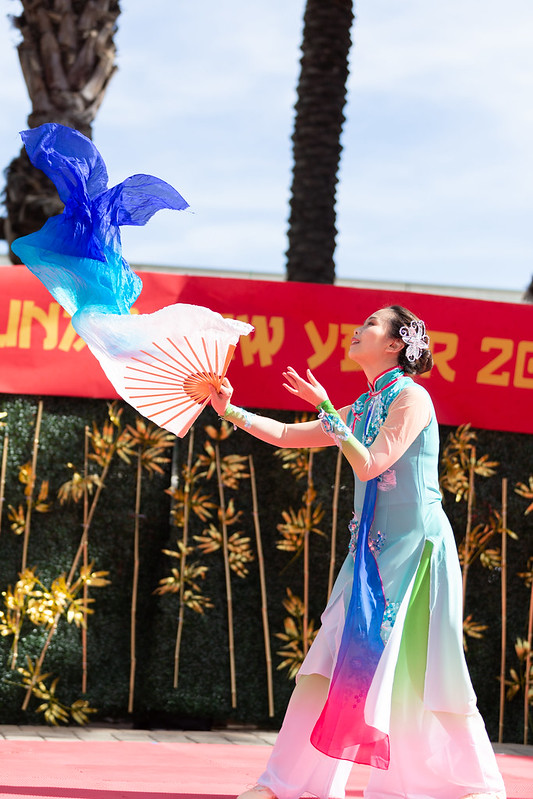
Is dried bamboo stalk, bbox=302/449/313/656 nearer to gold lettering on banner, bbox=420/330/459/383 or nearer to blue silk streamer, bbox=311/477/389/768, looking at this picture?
gold lettering on banner, bbox=420/330/459/383

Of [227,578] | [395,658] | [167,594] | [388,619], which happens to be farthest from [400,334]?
[167,594]

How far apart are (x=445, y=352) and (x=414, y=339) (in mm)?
2211

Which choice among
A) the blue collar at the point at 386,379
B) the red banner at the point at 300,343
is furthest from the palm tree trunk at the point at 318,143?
the blue collar at the point at 386,379

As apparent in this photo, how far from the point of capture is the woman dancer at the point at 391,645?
128 inches

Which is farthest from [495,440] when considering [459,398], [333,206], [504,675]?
[333,206]

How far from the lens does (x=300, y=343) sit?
556 centimetres

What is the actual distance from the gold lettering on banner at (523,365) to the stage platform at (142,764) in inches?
76.0

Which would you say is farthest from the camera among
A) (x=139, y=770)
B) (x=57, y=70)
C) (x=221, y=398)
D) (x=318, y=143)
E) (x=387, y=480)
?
(x=318, y=143)

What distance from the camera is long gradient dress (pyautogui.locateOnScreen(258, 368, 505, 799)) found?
3264 millimetres

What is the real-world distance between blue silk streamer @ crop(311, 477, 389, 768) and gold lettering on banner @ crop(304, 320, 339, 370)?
7.58ft

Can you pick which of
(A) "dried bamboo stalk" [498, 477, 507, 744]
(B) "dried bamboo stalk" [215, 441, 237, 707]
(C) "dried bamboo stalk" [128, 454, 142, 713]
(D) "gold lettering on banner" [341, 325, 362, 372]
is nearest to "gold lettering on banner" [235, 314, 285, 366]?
(D) "gold lettering on banner" [341, 325, 362, 372]

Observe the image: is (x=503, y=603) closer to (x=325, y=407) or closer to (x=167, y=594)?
(x=167, y=594)

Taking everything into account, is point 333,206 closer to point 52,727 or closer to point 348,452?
point 52,727

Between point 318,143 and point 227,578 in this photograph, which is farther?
point 318,143
